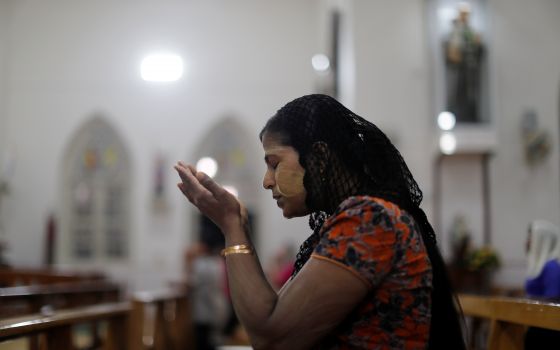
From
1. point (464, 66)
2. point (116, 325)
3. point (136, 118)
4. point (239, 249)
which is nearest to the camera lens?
point (239, 249)

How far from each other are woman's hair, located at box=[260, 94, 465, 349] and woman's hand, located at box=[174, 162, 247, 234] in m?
0.18

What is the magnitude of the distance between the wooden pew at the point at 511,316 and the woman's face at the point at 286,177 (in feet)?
2.58

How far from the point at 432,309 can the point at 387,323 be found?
18 centimetres

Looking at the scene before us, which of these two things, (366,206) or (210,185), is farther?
(210,185)

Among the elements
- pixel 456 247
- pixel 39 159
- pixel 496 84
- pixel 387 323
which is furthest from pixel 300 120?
pixel 39 159

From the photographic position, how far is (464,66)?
9.27 metres

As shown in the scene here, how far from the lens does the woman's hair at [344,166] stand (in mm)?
1623

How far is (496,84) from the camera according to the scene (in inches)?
368

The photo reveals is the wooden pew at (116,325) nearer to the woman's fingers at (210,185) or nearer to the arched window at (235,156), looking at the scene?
the woman's fingers at (210,185)

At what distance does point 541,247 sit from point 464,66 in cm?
472

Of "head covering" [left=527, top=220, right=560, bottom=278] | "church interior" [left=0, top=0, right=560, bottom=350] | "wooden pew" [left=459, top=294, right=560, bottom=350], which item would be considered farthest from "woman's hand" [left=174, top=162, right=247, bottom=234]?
"church interior" [left=0, top=0, right=560, bottom=350]

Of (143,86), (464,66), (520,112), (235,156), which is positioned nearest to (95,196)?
(143,86)

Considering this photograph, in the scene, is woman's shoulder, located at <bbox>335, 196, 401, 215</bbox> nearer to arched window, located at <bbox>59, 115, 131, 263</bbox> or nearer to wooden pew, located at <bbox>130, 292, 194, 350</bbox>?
wooden pew, located at <bbox>130, 292, 194, 350</bbox>

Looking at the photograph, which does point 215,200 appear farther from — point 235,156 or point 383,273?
point 235,156
